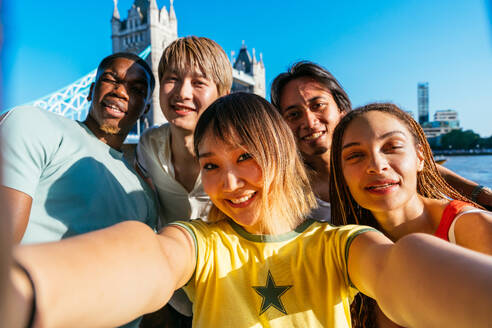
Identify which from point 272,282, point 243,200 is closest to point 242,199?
point 243,200

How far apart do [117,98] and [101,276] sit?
144 cm

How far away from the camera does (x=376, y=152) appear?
1129 mm

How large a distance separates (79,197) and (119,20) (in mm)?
33779

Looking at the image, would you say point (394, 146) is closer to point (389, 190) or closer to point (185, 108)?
point (389, 190)

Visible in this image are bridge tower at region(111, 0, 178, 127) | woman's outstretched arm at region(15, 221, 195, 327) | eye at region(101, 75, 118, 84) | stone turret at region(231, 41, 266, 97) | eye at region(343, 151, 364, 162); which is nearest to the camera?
woman's outstretched arm at region(15, 221, 195, 327)

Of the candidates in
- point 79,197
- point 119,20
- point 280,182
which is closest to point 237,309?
point 280,182

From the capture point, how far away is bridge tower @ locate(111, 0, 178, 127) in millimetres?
26312

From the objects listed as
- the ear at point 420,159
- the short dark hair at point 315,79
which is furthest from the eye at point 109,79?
the ear at point 420,159

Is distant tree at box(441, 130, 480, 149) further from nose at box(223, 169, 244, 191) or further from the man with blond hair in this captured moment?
nose at box(223, 169, 244, 191)

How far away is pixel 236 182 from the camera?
0.92 m

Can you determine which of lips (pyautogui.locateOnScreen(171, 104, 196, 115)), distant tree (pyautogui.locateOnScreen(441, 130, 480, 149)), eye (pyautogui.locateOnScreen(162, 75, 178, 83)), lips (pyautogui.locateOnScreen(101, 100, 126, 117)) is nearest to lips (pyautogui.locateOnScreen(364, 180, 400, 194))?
lips (pyautogui.locateOnScreen(171, 104, 196, 115))

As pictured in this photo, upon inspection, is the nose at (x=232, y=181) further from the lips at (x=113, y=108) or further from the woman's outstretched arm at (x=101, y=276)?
the lips at (x=113, y=108)

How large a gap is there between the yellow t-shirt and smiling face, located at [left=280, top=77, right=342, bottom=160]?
0.95 metres

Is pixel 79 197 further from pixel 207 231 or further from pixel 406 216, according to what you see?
pixel 406 216
